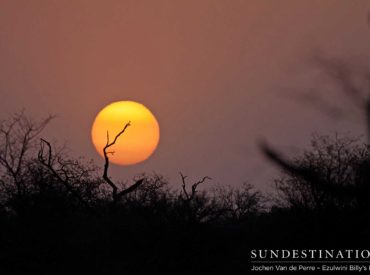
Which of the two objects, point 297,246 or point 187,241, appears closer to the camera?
point 297,246

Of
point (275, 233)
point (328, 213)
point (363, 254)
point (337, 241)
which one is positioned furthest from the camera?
point (275, 233)

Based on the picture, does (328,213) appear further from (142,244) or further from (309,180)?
(309,180)

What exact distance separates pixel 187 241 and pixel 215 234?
80.3 inches

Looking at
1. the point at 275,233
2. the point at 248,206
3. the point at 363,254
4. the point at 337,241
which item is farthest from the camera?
the point at 248,206

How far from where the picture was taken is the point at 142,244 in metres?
29.4

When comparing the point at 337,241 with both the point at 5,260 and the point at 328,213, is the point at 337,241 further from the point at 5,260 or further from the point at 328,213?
the point at 5,260

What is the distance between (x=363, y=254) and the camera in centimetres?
1850

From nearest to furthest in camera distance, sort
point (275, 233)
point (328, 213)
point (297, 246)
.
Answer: point (328, 213) < point (297, 246) < point (275, 233)

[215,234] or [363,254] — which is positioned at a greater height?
[215,234]

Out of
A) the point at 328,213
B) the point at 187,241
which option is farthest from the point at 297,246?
the point at 187,241

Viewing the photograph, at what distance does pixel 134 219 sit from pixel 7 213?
20.2 ft

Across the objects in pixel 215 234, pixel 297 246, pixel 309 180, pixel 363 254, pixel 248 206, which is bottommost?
pixel 309 180

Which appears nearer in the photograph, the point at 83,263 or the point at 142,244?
the point at 83,263

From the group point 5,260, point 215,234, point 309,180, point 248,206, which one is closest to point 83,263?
point 5,260
